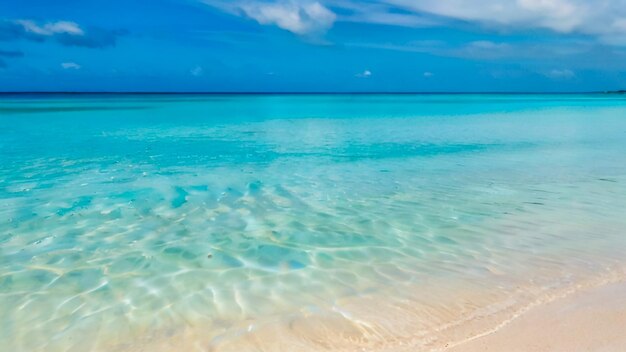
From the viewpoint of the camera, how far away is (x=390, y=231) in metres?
5.34

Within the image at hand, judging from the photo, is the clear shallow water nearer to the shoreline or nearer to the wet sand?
the shoreline

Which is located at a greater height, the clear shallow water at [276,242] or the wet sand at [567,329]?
the wet sand at [567,329]

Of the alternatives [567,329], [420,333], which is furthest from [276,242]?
→ [567,329]

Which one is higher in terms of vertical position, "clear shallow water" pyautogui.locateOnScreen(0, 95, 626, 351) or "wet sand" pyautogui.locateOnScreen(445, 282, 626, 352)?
"wet sand" pyautogui.locateOnScreen(445, 282, 626, 352)

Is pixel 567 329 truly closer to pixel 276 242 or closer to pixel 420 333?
pixel 420 333

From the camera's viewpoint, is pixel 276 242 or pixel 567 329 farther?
pixel 276 242

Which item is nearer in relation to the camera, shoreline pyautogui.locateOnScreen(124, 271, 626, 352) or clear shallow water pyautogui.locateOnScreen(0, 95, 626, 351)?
shoreline pyautogui.locateOnScreen(124, 271, 626, 352)

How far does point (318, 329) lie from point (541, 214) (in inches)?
152

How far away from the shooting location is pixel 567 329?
3.16 m

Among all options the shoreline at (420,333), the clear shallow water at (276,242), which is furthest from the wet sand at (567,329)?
the clear shallow water at (276,242)

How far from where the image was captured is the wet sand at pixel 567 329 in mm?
2965

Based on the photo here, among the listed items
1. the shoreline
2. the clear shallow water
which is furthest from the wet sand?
the clear shallow water

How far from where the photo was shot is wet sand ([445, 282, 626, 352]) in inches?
117

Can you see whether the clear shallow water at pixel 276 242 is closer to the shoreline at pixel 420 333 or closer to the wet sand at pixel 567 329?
the shoreline at pixel 420 333
